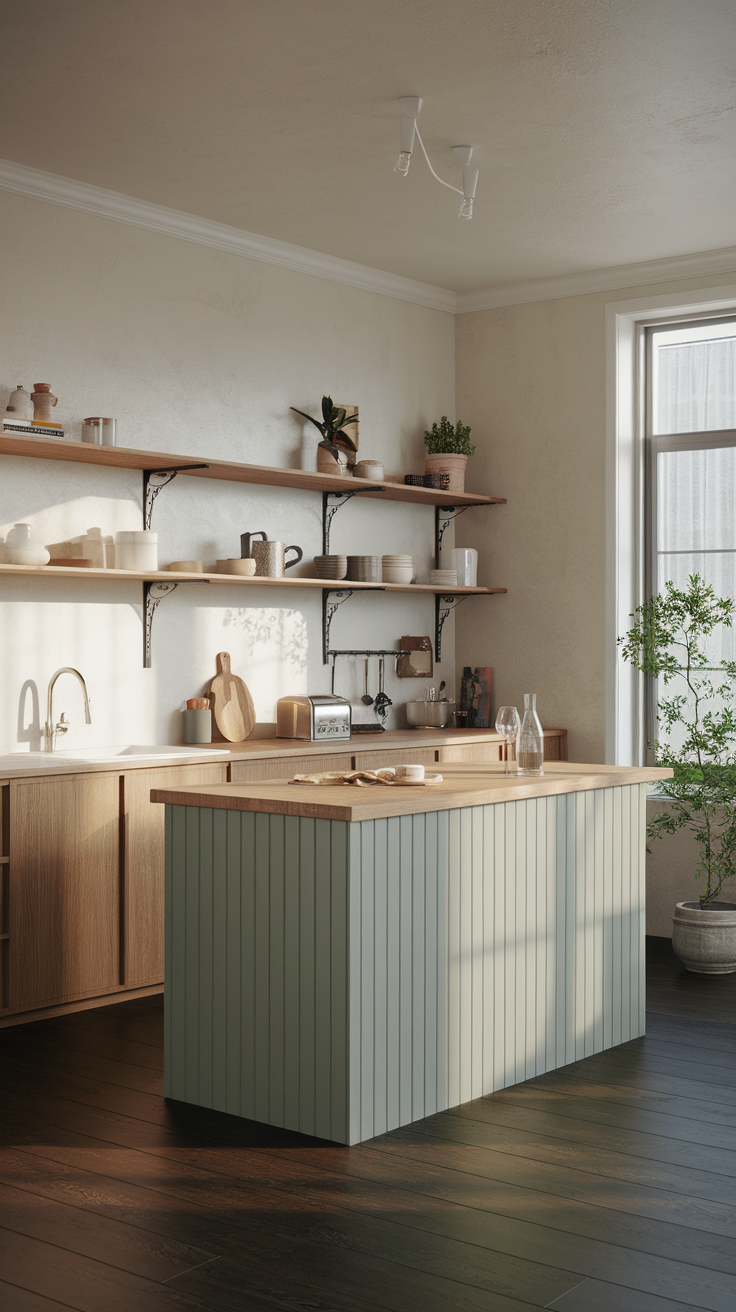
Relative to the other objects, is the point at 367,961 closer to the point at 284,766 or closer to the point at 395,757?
the point at 284,766

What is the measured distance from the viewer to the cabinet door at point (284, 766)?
16.3 ft

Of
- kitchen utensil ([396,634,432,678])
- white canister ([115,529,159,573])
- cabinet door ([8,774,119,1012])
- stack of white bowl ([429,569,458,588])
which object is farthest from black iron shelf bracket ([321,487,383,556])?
cabinet door ([8,774,119,1012])

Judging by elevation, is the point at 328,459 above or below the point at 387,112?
below

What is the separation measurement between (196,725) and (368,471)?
4.85 feet

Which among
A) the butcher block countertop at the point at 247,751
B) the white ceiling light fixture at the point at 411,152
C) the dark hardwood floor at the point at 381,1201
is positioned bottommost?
the dark hardwood floor at the point at 381,1201

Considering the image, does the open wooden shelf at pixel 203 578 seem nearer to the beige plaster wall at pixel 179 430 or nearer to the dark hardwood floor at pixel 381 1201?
the beige plaster wall at pixel 179 430

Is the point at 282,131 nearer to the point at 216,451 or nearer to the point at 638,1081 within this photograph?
the point at 216,451

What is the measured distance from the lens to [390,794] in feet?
11.4

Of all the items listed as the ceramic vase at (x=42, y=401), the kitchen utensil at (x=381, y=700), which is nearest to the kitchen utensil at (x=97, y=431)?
the ceramic vase at (x=42, y=401)

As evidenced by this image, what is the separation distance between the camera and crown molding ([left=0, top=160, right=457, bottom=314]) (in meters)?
4.81

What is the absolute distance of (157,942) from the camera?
15.5ft

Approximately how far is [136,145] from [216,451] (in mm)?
1342

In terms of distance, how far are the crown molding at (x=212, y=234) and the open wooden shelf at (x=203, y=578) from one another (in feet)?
4.53

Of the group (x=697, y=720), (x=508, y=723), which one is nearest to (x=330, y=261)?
(x=697, y=720)
